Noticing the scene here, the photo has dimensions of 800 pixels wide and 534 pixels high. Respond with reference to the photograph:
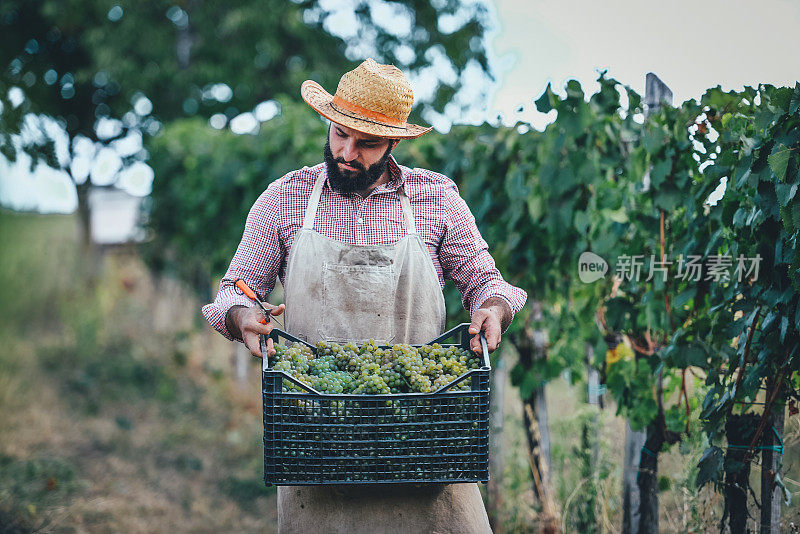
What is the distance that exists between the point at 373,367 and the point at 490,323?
0.41 meters

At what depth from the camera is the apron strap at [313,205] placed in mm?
2631

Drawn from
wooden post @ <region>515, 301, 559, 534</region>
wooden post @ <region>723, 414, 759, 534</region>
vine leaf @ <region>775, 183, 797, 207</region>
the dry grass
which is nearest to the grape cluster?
vine leaf @ <region>775, 183, 797, 207</region>

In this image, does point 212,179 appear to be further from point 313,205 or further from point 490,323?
point 490,323

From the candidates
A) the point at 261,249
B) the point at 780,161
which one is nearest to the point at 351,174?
the point at 261,249

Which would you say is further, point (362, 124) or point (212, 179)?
point (212, 179)

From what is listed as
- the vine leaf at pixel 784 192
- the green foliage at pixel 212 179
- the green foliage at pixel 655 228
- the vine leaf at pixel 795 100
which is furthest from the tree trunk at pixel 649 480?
the green foliage at pixel 212 179

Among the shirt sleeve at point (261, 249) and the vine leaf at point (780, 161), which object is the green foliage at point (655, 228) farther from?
the shirt sleeve at point (261, 249)

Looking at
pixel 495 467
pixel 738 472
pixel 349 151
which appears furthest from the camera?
pixel 495 467

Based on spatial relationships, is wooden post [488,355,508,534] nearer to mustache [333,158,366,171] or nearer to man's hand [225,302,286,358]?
mustache [333,158,366,171]

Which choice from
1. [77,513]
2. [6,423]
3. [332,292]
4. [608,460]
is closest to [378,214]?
[332,292]

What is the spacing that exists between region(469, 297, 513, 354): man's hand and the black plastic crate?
245 mm

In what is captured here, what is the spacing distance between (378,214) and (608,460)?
7.85 feet

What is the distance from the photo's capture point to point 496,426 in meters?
4.84

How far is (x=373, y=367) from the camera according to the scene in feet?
7.14
